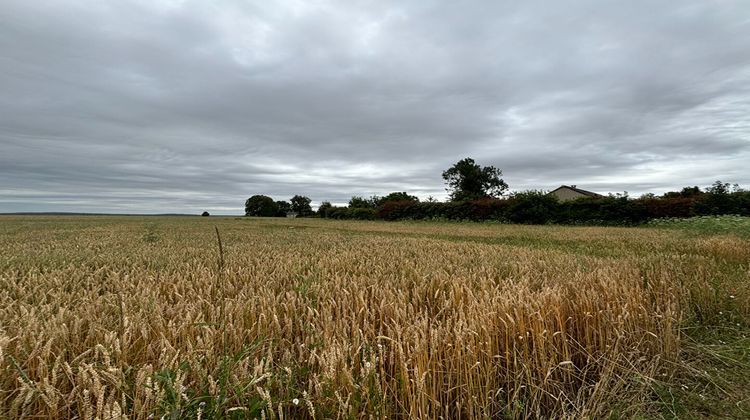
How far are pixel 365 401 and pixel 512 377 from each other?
1.25 m

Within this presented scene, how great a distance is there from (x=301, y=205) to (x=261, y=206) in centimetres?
1861

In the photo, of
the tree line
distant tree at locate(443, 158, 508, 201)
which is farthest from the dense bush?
distant tree at locate(443, 158, 508, 201)

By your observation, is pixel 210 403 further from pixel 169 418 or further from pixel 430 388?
pixel 430 388

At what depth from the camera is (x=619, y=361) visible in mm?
2615

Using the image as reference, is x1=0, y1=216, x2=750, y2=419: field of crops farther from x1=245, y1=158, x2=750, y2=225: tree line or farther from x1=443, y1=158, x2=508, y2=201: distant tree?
x1=443, y1=158, x2=508, y2=201: distant tree

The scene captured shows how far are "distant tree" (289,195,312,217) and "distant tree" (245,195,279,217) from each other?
34.6ft

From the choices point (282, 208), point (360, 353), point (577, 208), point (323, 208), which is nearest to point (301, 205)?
point (282, 208)

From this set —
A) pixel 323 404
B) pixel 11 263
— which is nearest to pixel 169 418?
pixel 323 404

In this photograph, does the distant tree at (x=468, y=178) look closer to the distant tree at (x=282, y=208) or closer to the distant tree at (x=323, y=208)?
the distant tree at (x=323, y=208)

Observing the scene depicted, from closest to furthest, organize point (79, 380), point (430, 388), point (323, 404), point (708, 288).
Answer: point (79, 380), point (323, 404), point (430, 388), point (708, 288)

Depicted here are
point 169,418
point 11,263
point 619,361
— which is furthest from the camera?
point 11,263

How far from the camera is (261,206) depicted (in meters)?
115

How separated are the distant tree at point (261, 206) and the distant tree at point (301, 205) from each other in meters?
10.5

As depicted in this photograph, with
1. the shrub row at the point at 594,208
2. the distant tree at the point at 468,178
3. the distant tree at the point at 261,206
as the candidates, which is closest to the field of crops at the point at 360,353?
the shrub row at the point at 594,208
